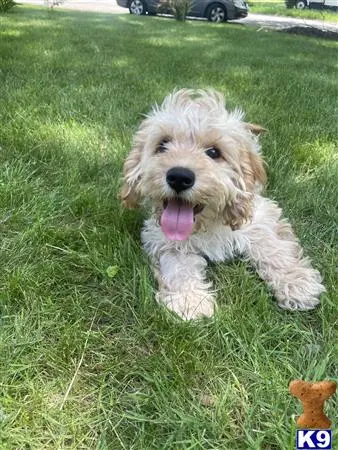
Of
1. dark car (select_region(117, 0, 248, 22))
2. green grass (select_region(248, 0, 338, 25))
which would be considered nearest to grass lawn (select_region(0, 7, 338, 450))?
dark car (select_region(117, 0, 248, 22))

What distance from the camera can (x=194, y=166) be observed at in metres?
2.40

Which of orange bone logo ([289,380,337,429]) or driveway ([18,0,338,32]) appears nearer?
orange bone logo ([289,380,337,429])

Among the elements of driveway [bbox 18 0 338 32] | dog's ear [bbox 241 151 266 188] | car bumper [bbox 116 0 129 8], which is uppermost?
dog's ear [bbox 241 151 266 188]

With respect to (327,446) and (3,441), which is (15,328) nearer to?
(3,441)

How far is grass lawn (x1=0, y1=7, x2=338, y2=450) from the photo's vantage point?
1827 millimetres

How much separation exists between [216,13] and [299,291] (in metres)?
18.4

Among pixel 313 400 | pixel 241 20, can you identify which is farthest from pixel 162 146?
pixel 241 20

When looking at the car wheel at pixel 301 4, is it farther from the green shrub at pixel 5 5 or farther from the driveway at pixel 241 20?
the green shrub at pixel 5 5

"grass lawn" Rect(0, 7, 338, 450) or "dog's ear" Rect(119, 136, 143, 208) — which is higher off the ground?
"dog's ear" Rect(119, 136, 143, 208)

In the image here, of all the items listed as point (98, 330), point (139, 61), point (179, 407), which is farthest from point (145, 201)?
point (139, 61)

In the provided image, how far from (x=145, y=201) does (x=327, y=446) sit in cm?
156

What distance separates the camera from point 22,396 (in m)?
1.92

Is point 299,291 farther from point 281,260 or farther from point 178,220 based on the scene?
point 178,220

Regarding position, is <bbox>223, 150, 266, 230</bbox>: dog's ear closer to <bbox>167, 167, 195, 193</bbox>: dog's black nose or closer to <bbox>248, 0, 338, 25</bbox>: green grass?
<bbox>167, 167, 195, 193</bbox>: dog's black nose
